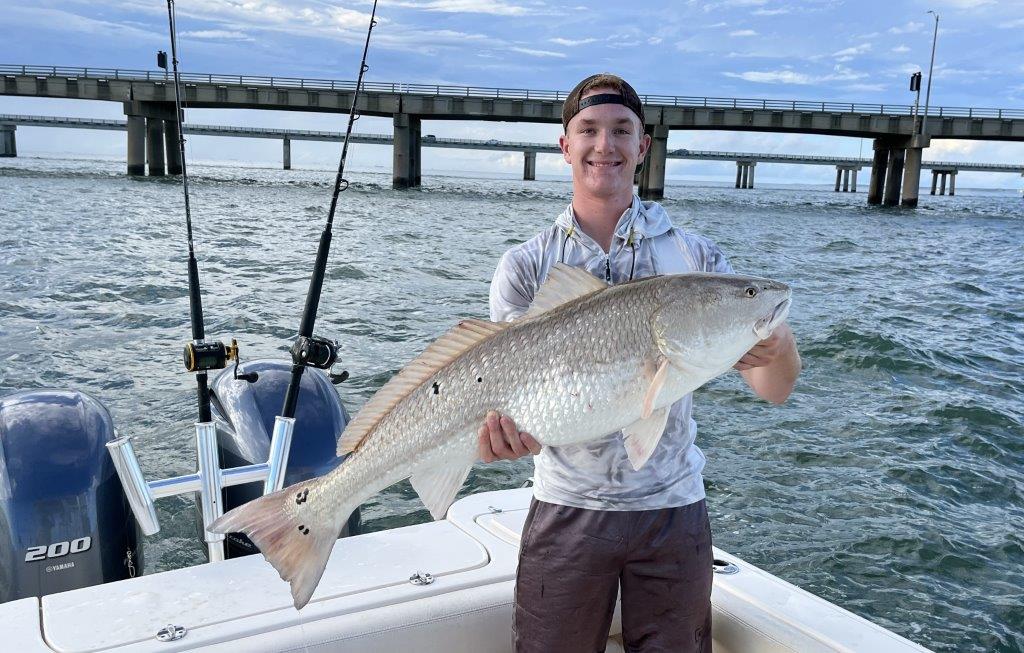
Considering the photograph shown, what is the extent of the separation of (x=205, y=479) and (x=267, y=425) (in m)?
0.71

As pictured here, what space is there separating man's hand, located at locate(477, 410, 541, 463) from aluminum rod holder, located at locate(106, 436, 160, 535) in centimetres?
164

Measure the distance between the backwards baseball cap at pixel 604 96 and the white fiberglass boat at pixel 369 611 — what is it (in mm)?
1881

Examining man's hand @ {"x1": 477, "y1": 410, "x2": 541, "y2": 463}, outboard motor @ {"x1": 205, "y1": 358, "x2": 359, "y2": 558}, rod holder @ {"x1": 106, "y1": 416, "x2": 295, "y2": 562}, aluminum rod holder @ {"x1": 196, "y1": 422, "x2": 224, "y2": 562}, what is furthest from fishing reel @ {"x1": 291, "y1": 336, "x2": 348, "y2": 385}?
man's hand @ {"x1": 477, "y1": 410, "x2": 541, "y2": 463}

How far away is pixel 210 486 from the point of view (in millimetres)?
3578

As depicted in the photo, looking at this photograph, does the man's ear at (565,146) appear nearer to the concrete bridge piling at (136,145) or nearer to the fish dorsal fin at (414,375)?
the fish dorsal fin at (414,375)

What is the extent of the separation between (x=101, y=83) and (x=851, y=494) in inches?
2592

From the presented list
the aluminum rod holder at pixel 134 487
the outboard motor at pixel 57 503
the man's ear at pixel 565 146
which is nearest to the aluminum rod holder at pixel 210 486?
the aluminum rod holder at pixel 134 487

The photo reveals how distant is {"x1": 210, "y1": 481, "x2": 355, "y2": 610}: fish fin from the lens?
2.54m

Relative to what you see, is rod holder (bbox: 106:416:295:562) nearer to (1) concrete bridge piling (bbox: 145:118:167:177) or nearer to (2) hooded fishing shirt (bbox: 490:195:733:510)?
(2) hooded fishing shirt (bbox: 490:195:733:510)

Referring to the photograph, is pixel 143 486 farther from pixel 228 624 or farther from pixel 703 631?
pixel 703 631

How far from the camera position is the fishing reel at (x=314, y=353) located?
394 cm

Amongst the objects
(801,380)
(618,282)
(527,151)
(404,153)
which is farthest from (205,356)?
(527,151)

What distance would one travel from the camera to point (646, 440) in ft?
8.46

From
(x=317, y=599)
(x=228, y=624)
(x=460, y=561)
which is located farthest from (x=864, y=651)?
(x=228, y=624)
